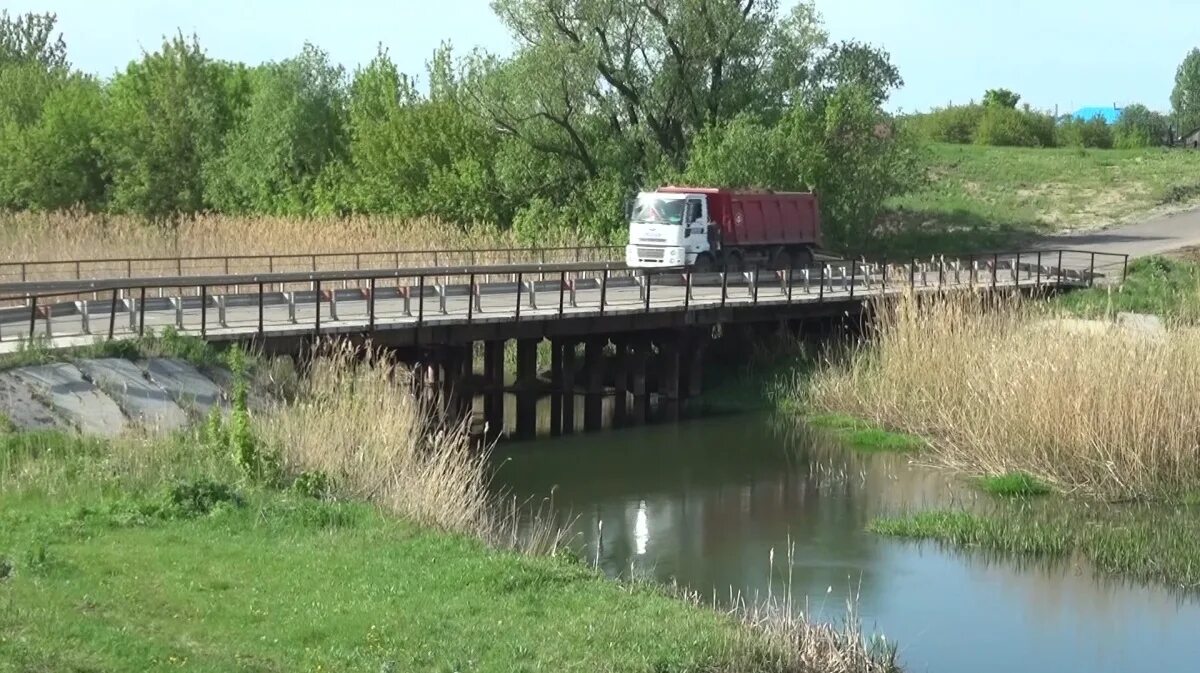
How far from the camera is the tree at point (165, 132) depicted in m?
60.6

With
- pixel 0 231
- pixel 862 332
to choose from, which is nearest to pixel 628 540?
pixel 862 332

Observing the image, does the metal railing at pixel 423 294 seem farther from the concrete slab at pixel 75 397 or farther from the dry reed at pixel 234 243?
the dry reed at pixel 234 243

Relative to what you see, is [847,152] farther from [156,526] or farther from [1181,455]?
[156,526]

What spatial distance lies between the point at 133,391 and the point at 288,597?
9.82 m

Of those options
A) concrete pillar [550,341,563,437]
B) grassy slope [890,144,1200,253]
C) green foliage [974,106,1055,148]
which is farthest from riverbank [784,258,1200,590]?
green foliage [974,106,1055,148]

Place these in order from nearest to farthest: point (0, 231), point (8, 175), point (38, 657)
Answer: point (38, 657) → point (0, 231) → point (8, 175)

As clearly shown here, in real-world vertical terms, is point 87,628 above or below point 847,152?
below

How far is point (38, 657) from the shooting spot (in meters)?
9.91

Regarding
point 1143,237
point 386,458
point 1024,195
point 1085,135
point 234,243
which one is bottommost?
point 386,458

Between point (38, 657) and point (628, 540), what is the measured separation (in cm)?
1211

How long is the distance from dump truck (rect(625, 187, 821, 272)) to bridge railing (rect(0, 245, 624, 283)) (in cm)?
324

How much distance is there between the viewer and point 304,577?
13.4 m

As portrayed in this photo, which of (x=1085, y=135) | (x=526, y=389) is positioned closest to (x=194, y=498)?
(x=526, y=389)

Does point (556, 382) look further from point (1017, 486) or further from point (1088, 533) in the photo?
point (1088, 533)
